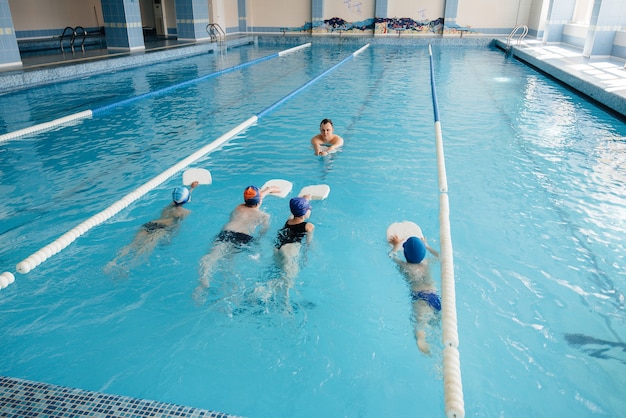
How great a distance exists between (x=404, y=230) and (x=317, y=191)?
1.15 meters

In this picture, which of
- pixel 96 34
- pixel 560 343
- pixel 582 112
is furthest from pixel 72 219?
pixel 96 34

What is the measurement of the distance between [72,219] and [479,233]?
3.52 metres

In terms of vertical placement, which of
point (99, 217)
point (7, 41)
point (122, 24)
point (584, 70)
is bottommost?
point (99, 217)

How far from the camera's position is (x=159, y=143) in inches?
243

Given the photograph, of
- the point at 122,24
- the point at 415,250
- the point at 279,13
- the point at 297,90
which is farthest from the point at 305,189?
the point at 279,13

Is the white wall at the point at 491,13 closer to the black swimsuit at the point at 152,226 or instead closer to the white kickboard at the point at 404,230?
the white kickboard at the point at 404,230

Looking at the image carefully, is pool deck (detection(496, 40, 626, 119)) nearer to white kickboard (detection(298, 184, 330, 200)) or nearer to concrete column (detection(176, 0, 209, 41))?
white kickboard (detection(298, 184, 330, 200))

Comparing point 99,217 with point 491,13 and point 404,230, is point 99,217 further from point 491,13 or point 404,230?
point 491,13

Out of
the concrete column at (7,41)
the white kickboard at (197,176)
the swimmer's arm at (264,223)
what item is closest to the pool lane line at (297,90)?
the white kickboard at (197,176)

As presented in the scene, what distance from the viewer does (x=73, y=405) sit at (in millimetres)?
1883

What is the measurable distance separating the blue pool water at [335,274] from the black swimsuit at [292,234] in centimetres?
17

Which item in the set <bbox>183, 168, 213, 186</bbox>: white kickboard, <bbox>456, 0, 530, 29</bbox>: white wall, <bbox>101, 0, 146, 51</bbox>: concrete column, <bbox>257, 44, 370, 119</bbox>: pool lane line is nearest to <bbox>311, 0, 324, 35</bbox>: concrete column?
<bbox>456, 0, 530, 29</bbox>: white wall

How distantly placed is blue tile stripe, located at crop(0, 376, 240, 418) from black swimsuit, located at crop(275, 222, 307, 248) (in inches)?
64.8

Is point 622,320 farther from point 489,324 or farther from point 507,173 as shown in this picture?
point 507,173
